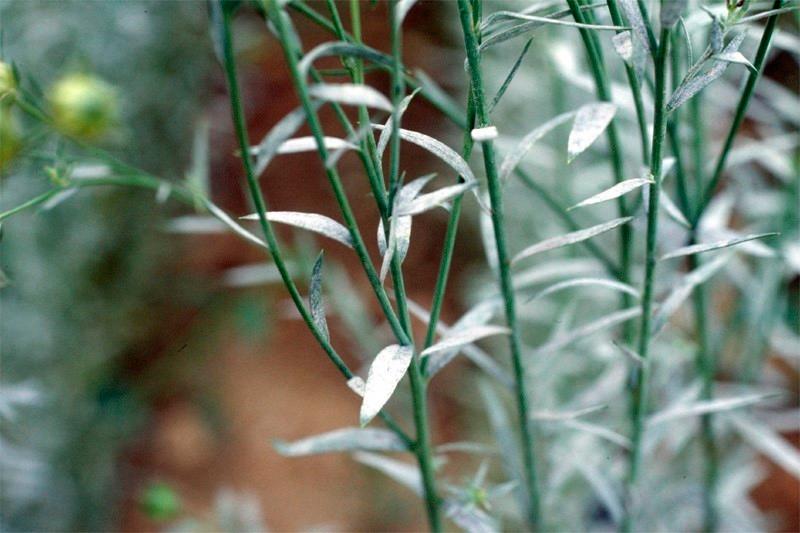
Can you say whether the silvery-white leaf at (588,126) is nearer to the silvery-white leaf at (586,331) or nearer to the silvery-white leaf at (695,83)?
the silvery-white leaf at (695,83)

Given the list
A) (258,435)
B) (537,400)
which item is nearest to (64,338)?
(258,435)

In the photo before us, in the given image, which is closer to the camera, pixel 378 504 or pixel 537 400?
pixel 537 400

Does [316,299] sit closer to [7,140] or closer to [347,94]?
[347,94]

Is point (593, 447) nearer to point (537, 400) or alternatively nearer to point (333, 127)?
Result: point (537, 400)

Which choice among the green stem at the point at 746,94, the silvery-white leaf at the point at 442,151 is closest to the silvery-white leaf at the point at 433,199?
the silvery-white leaf at the point at 442,151

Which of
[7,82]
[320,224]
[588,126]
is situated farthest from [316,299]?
[7,82]
